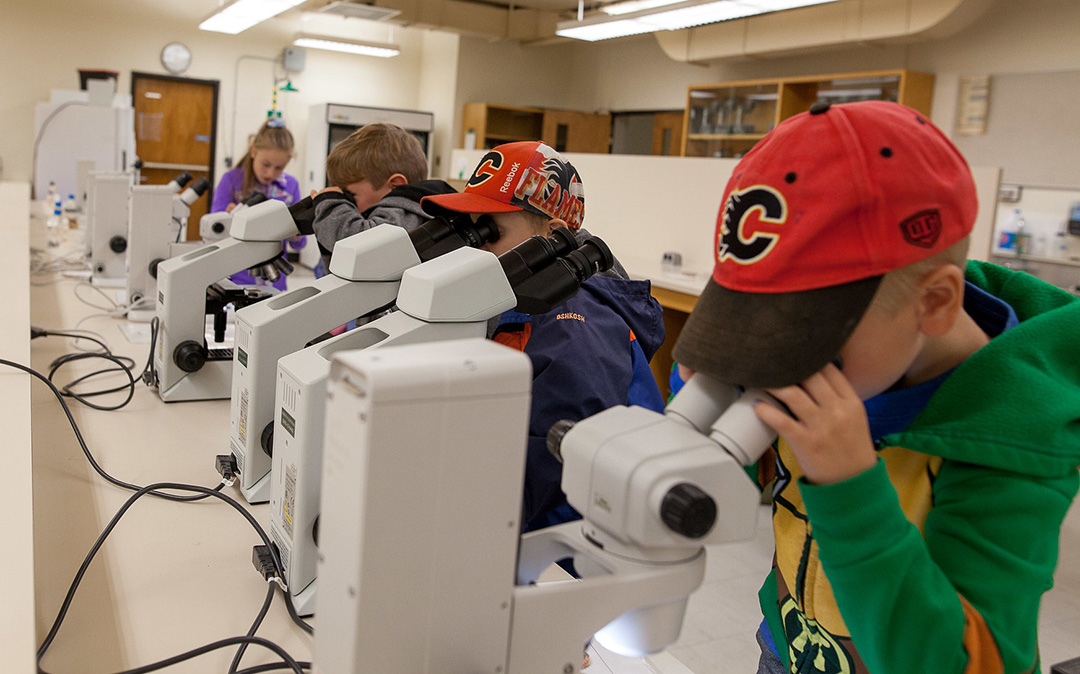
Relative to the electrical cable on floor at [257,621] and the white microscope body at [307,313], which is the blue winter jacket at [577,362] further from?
the electrical cable on floor at [257,621]

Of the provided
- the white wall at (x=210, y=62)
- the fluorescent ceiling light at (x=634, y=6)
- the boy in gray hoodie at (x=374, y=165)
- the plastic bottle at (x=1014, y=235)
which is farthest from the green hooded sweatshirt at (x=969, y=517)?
the white wall at (x=210, y=62)

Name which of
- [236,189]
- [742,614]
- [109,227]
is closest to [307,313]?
[742,614]

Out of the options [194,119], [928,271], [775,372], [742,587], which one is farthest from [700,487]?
[194,119]

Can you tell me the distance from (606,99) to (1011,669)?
8.64m

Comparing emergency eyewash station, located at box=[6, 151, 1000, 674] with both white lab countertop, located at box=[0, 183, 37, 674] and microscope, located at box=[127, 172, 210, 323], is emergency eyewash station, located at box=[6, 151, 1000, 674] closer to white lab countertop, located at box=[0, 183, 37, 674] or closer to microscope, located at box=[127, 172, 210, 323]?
white lab countertop, located at box=[0, 183, 37, 674]

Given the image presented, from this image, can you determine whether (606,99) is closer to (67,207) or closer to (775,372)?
(67,207)

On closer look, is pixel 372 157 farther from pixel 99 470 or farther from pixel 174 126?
pixel 174 126

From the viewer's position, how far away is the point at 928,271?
0.56 meters

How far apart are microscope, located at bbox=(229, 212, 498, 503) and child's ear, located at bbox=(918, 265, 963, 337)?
2.27ft

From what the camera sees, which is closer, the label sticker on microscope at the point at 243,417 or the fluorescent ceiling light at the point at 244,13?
the label sticker on microscope at the point at 243,417

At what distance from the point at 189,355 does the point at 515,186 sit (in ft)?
2.71

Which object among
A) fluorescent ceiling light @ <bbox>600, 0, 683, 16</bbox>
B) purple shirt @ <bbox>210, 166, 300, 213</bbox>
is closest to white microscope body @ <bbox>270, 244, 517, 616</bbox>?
purple shirt @ <bbox>210, 166, 300, 213</bbox>

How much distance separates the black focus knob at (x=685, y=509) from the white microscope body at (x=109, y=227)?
8.90 ft

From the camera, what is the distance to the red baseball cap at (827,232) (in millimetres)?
529
